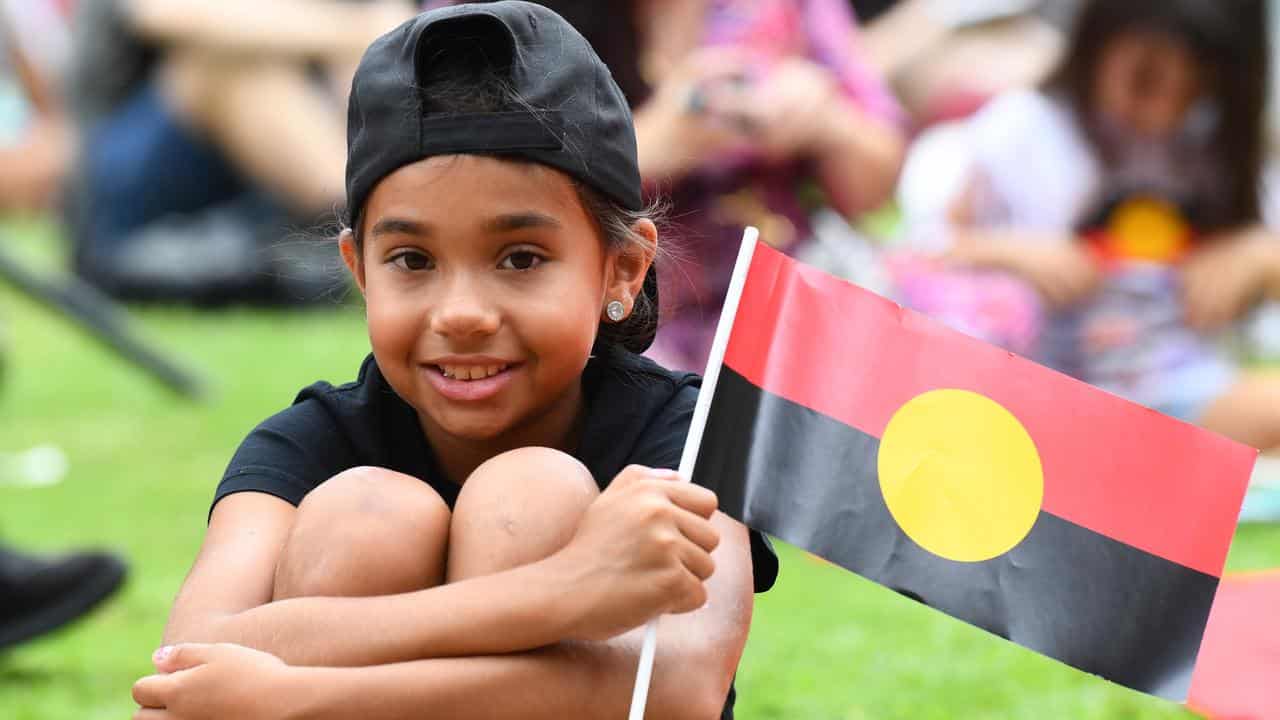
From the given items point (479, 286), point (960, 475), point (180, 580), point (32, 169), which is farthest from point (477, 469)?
point (32, 169)

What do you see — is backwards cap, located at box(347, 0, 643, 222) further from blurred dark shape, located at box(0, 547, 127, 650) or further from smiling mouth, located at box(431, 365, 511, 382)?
blurred dark shape, located at box(0, 547, 127, 650)

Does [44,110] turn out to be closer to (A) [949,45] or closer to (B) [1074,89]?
(A) [949,45]

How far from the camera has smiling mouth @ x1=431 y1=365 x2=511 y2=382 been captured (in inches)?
86.2

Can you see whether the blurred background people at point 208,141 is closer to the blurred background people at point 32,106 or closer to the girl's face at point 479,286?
the blurred background people at point 32,106

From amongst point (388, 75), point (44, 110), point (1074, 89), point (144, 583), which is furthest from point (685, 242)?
point (44, 110)

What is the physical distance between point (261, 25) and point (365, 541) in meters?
7.41

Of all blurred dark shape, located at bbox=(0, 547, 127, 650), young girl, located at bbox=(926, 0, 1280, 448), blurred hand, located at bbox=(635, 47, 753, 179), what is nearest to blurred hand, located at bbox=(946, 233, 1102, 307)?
young girl, located at bbox=(926, 0, 1280, 448)

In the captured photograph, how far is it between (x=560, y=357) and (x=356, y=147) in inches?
13.8

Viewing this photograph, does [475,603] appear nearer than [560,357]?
Yes

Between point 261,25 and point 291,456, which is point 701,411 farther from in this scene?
point 261,25

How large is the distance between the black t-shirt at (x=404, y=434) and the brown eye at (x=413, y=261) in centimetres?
24

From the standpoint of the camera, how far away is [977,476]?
86.7 inches

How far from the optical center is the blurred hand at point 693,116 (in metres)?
4.48

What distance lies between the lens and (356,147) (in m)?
2.21
